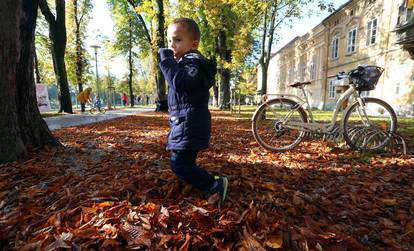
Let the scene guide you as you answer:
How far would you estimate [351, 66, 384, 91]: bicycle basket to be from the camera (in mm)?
3926

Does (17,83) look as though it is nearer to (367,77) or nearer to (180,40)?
(180,40)

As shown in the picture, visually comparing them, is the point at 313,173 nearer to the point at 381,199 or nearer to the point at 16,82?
the point at 381,199

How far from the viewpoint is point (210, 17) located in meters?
12.0

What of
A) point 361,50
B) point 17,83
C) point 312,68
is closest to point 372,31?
point 361,50

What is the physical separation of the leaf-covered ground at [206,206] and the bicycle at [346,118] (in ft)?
1.70

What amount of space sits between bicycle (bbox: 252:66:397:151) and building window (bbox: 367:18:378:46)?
18087mm

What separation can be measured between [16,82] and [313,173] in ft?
13.6

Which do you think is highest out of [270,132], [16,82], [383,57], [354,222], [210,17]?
[210,17]

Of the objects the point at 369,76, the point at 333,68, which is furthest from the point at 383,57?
the point at 369,76

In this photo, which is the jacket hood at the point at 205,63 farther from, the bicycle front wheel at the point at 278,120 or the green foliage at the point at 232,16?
the green foliage at the point at 232,16

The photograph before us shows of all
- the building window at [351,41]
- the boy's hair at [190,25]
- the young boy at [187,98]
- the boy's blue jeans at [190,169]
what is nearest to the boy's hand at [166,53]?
the young boy at [187,98]

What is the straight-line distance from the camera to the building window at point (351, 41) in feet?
69.9

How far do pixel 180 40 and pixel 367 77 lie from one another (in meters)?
3.38

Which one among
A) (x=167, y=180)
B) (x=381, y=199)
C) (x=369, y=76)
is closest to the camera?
(x=381, y=199)
